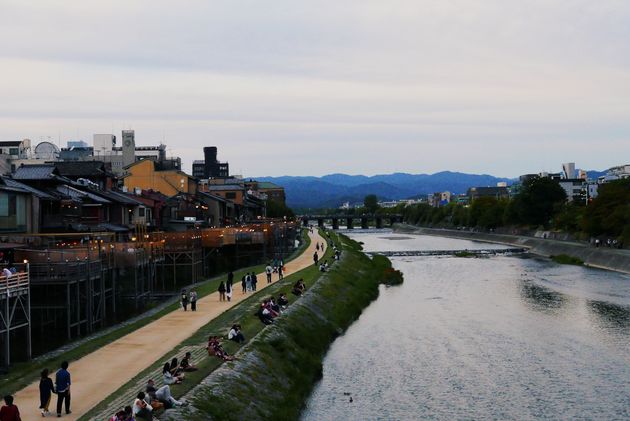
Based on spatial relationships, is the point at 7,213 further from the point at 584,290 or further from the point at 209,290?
the point at 584,290

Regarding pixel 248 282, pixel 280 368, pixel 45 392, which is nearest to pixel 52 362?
pixel 45 392

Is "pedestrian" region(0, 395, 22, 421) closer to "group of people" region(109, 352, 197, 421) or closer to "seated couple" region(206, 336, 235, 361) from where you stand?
"group of people" region(109, 352, 197, 421)

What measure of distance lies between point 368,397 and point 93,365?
11601 millimetres

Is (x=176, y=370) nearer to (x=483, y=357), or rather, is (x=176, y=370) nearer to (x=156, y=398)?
(x=156, y=398)

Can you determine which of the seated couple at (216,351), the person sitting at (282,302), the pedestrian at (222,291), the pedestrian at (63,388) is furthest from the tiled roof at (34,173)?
the pedestrian at (63,388)

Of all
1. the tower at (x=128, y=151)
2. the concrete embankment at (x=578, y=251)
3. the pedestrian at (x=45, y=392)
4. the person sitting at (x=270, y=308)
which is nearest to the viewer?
the pedestrian at (x=45, y=392)

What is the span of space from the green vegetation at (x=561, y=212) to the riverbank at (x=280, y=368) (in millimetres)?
62868

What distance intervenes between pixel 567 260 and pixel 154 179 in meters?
56.9

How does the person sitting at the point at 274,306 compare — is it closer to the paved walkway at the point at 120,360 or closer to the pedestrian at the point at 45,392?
the paved walkway at the point at 120,360

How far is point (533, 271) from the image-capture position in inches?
3681

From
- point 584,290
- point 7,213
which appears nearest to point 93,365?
point 7,213

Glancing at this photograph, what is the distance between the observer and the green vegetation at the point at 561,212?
361ft

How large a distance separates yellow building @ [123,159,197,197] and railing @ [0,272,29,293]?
5823cm

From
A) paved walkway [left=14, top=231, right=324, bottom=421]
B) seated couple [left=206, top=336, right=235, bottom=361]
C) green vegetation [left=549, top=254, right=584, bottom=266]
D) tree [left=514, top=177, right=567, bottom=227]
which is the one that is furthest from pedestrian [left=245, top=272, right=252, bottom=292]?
tree [left=514, top=177, right=567, bottom=227]
